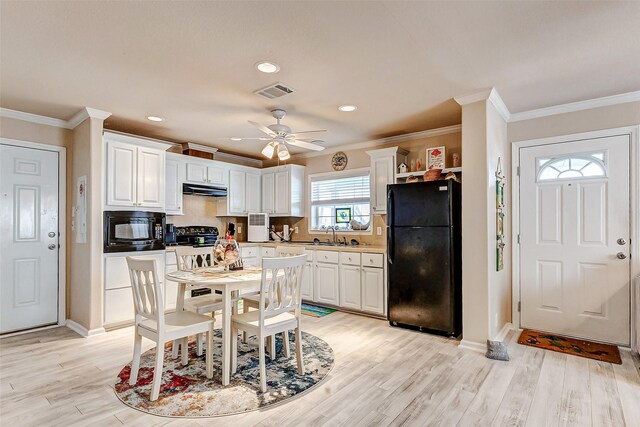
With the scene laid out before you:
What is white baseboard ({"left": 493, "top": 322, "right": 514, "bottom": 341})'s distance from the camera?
3.42 meters

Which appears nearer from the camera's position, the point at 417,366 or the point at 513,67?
the point at 513,67

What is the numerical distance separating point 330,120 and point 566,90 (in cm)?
236

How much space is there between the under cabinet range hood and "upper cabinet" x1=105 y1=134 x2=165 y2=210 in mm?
559

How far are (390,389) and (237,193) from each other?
413cm

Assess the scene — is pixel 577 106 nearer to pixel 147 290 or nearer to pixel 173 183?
→ pixel 147 290

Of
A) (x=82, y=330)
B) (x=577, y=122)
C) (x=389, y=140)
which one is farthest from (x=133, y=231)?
(x=577, y=122)

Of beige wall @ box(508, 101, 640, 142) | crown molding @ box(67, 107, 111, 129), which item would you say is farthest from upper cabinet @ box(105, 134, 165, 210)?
beige wall @ box(508, 101, 640, 142)

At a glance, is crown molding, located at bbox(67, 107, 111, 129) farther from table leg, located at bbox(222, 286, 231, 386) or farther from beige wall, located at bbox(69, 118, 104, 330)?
table leg, located at bbox(222, 286, 231, 386)

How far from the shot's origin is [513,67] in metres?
2.68

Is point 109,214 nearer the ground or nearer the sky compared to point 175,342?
nearer the sky

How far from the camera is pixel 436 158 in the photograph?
416 centimetres

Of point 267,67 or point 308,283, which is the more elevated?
point 267,67

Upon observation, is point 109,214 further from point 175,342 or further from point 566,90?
point 566,90

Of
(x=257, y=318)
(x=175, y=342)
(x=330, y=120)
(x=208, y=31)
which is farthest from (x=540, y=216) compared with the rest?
(x=175, y=342)
